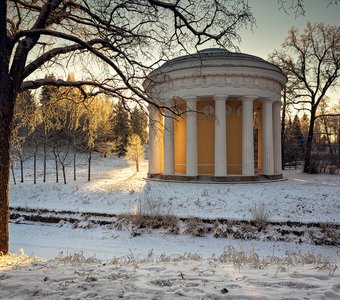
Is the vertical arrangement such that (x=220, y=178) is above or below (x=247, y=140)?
below

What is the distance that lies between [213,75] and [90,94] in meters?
13.7

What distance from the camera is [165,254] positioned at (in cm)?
915

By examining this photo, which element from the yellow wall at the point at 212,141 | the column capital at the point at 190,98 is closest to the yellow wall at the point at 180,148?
the yellow wall at the point at 212,141

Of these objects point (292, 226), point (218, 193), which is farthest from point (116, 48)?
point (218, 193)

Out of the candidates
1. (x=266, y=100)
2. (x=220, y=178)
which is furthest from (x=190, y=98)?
(x=266, y=100)

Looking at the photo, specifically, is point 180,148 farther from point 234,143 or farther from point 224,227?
point 224,227

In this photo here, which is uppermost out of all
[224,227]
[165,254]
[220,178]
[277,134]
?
[277,134]

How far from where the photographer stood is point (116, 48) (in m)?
6.78

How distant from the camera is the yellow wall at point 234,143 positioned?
2245 cm

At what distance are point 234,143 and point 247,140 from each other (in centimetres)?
193

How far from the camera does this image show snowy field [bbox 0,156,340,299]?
12.4 feet

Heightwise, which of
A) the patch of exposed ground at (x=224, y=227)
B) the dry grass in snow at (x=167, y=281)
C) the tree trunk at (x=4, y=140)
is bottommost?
the patch of exposed ground at (x=224, y=227)

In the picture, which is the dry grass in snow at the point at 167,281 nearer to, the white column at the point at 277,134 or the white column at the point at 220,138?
the white column at the point at 220,138

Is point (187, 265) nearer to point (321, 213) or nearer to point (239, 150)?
point (321, 213)
